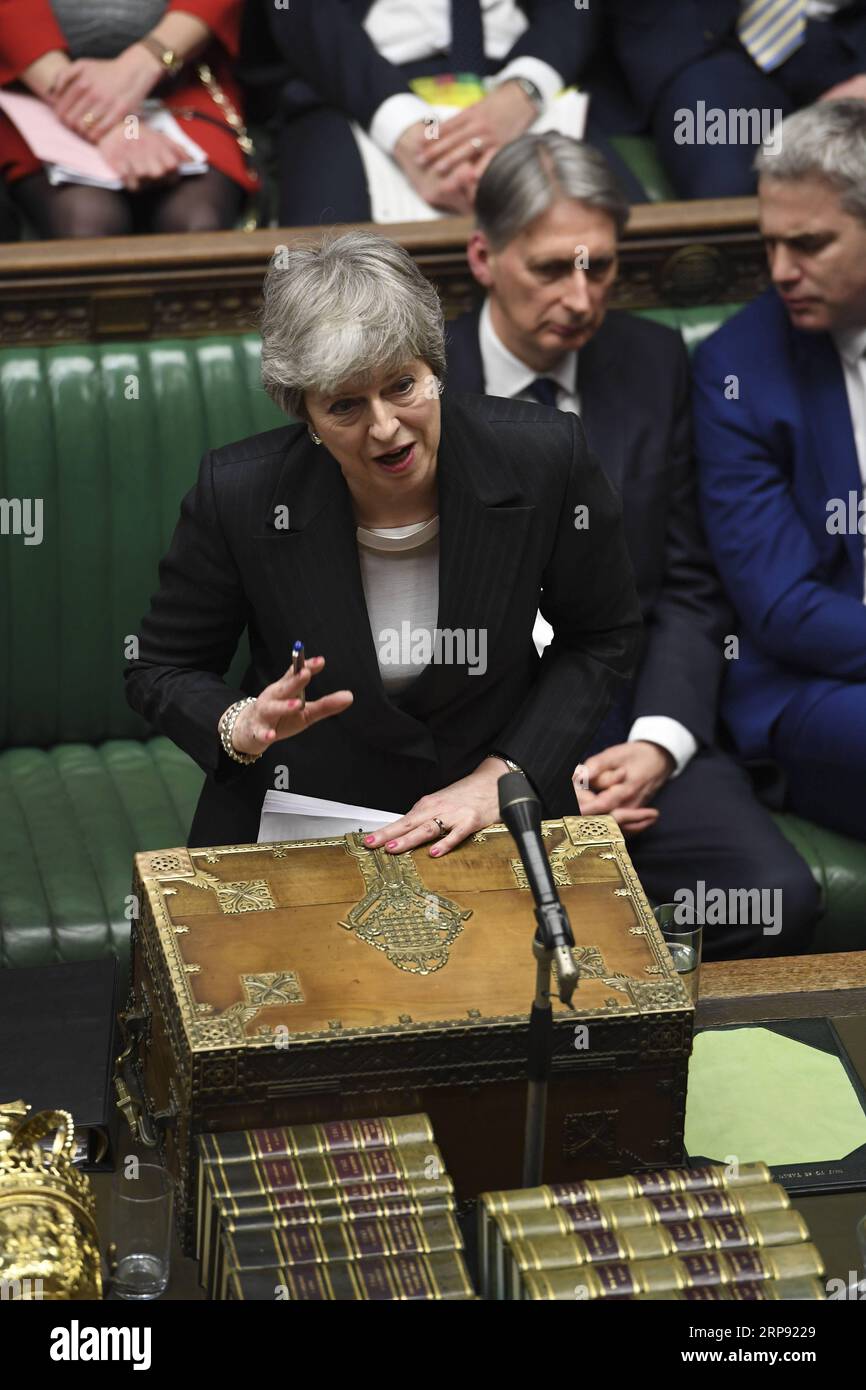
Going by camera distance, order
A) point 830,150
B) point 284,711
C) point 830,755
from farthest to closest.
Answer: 1. point 830,755
2. point 830,150
3. point 284,711

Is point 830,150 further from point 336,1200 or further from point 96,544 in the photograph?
point 336,1200

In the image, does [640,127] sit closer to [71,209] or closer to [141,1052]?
[71,209]

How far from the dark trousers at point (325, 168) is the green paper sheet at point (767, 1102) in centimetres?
202

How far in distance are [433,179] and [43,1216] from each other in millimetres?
2639

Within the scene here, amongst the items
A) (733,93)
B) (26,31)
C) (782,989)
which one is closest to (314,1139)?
(782,989)

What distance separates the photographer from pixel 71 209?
148 inches

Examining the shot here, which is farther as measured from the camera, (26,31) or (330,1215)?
(26,31)

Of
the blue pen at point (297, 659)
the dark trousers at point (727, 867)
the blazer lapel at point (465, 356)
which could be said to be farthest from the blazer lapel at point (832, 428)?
the blue pen at point (297, 659)

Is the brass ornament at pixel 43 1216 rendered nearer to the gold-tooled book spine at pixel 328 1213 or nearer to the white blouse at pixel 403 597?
the gold-tooled book spine at pixel 328 1213

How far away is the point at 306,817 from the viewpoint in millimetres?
2541

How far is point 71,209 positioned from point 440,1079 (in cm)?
230

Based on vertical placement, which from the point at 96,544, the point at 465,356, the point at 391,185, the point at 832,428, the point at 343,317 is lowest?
the point at 96,544

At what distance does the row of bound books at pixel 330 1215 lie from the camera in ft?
5.88

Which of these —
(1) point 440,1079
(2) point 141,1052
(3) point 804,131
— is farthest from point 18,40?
(1) point 440,1079
